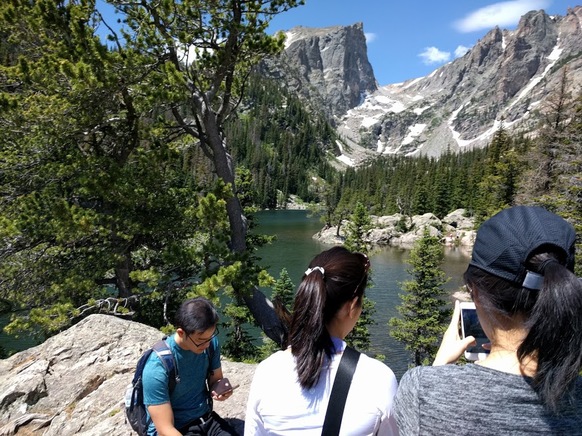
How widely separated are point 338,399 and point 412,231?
61.3 metres

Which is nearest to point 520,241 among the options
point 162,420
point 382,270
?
point 162,420

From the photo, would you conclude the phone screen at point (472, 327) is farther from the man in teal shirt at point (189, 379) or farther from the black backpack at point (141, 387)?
the black backpack at point (141, 387)

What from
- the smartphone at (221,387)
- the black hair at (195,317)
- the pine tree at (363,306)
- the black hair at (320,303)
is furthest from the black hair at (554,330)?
the pine tree at (363,306)

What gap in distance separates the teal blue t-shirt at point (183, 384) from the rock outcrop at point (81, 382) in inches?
34.7

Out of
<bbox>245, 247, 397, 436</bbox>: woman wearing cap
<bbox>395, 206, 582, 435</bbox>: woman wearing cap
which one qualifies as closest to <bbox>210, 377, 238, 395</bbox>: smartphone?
<bbox>245, 247, 397, 436</bbox>: woman wearing cap

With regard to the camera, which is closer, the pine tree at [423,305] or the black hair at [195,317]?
the black hair at [195,317]

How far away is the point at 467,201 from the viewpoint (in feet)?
223

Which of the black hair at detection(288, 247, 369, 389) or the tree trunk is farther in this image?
the tree trunk

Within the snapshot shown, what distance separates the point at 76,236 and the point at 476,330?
26.8ft

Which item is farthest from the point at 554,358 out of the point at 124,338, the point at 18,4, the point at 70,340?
the point at 18,4

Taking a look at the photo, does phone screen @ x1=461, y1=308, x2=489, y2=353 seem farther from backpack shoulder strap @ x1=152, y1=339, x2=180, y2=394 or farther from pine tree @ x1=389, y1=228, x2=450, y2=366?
pine tree @ x1=389, y1=228, x2=450, y2=366

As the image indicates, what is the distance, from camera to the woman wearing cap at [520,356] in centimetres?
114

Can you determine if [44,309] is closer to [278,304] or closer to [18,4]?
→ [18,4]

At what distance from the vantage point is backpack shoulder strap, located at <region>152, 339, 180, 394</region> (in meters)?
3.03
